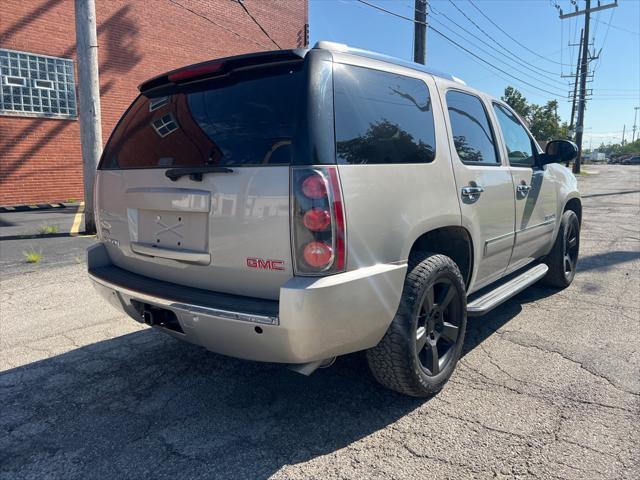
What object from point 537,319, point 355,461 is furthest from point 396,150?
point 537,319

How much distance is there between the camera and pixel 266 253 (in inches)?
93.2

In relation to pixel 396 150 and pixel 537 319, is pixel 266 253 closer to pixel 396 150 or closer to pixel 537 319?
pixel 396 150

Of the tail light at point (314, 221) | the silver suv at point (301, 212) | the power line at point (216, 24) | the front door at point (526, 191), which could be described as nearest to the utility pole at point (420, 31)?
the power line at point (216, 24)

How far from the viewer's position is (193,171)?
2.56 metres

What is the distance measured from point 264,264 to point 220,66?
3.81 ft

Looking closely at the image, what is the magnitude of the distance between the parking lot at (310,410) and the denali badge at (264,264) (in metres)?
0.95

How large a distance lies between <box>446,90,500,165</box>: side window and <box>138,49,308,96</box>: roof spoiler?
1.38 metres

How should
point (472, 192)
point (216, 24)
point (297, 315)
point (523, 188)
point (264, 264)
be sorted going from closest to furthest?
point (297, 315)
point (264, 264)
point (472, 192)
point (523, 188)
point (216, 24)

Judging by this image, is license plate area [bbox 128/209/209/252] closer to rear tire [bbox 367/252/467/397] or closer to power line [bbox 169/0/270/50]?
rear tire [bbox 367/252/467/397]

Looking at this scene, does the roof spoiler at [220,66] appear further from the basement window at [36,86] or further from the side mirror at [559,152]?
the basement window at [36,86]

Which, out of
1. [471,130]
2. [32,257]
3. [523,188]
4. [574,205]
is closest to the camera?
[471,130]

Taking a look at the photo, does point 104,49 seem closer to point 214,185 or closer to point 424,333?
point 214,185

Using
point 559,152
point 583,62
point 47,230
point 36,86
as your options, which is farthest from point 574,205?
point 583,62

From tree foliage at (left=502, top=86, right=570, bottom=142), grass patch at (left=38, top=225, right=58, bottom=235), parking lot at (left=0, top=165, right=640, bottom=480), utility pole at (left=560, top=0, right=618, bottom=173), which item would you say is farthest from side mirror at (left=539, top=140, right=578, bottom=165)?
tree foliage at (left=502, top=86, right=570, bottom=142)
